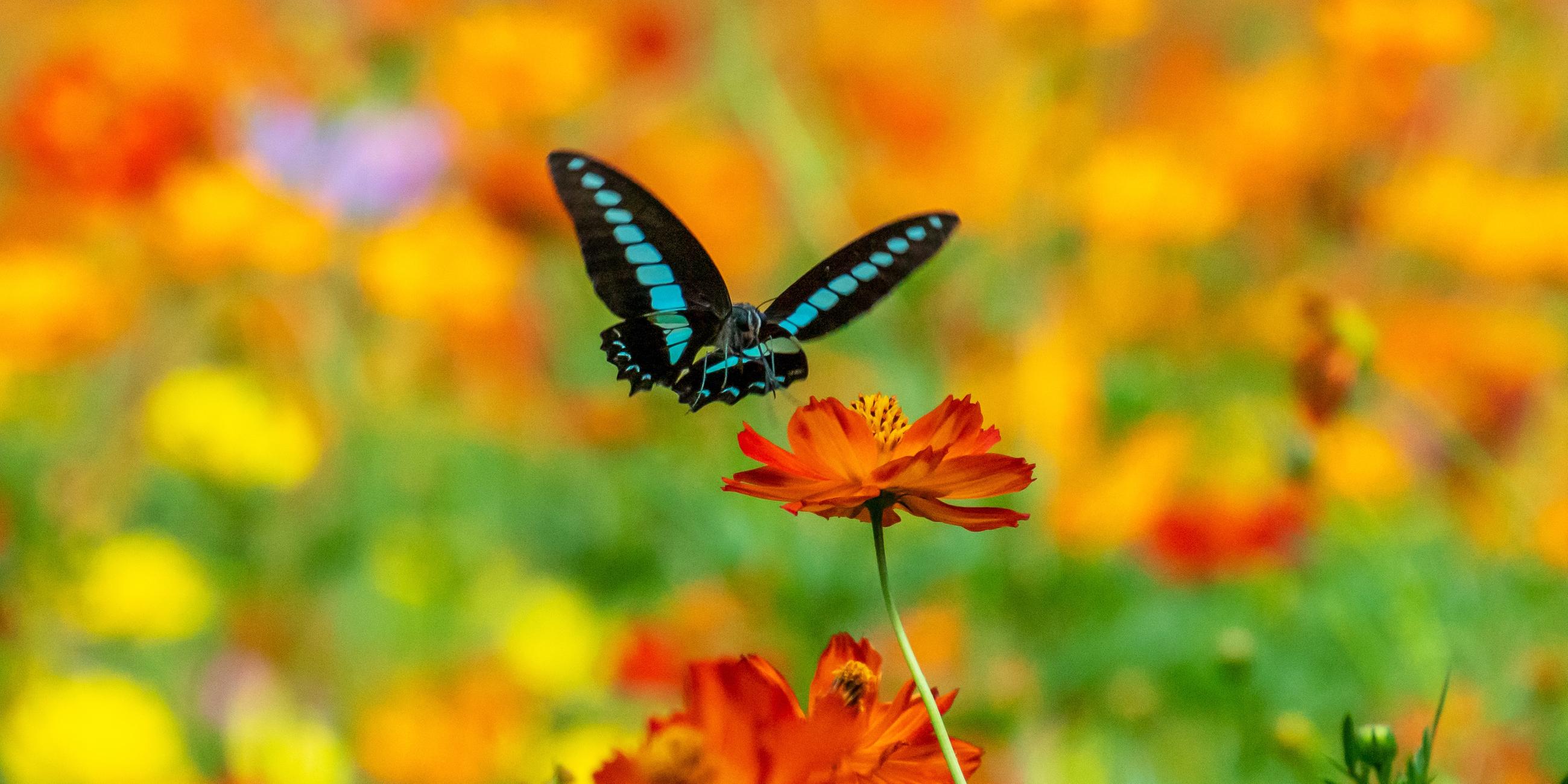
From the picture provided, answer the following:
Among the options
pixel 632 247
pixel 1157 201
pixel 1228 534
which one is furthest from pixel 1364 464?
pixel 632 247

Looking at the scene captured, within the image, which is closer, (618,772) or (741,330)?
(618,772)

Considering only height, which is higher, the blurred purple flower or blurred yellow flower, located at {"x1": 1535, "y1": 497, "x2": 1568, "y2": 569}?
the blurred purple flower

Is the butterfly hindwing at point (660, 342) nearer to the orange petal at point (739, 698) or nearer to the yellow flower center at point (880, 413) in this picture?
the yellow flower center at point (880, 413)

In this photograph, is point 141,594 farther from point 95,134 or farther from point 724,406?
point 724,406

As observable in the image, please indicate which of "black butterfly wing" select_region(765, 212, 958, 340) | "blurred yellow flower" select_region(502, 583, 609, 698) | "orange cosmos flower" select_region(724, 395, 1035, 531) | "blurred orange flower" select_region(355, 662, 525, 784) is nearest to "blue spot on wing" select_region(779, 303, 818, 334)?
"black butterfly wing" select_region(765, 212, 958, 340)

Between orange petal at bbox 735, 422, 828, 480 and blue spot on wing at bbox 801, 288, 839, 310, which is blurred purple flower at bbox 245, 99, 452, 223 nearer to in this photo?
blue spot on wing at bbox 801, 288, 839, 310

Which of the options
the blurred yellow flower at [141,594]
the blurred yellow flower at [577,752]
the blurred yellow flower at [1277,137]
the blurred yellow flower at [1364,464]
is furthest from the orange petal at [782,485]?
the blurred yellow flower at [1277,137]

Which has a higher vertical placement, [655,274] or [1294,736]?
[655,274]
